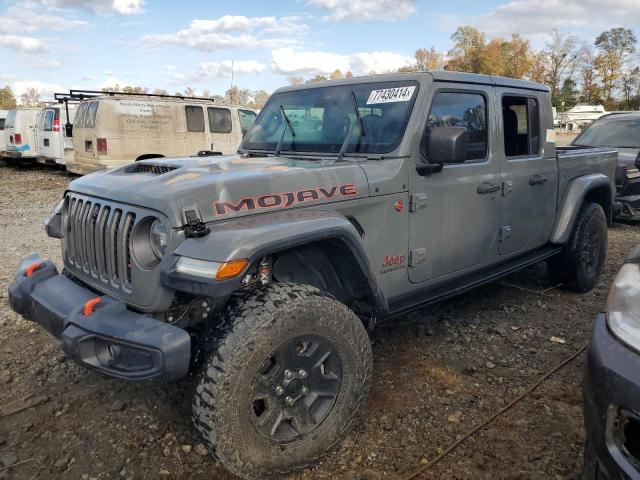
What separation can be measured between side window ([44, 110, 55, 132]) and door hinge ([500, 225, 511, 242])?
12642 millimetres

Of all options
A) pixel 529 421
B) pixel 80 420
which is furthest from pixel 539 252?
pixel 80 420

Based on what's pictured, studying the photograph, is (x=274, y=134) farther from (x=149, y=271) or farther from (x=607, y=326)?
(x=607, y=326)

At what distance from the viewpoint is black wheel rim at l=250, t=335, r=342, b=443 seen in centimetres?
230

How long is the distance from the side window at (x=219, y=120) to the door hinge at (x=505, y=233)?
344 inches

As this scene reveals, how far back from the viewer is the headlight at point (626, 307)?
1702 mm

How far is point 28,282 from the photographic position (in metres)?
2.75

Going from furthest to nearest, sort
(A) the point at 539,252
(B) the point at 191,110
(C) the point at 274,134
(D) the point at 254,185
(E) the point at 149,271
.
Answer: (B) the point at 191,110
(A) the point at 539,252
(C) the point at 274,134
(D) the point at 254,185
(E) the point at 149,271

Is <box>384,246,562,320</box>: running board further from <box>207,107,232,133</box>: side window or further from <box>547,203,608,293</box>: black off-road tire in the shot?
<box>207,107,232,133</box>: side window

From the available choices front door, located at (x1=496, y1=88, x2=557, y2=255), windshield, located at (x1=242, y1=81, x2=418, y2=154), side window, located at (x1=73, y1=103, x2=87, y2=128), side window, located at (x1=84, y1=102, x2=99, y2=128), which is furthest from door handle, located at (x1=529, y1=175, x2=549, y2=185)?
side window, located at (x1=73, y1=103, x2=87, y2=128)

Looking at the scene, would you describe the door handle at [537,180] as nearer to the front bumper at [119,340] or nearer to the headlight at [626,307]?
the headlight at [626,307]

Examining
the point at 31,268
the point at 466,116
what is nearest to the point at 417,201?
the point at 466,116

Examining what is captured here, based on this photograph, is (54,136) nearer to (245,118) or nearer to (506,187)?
(245,118)

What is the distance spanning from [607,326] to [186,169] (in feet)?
6.74

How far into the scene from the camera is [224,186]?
7.66 feet
